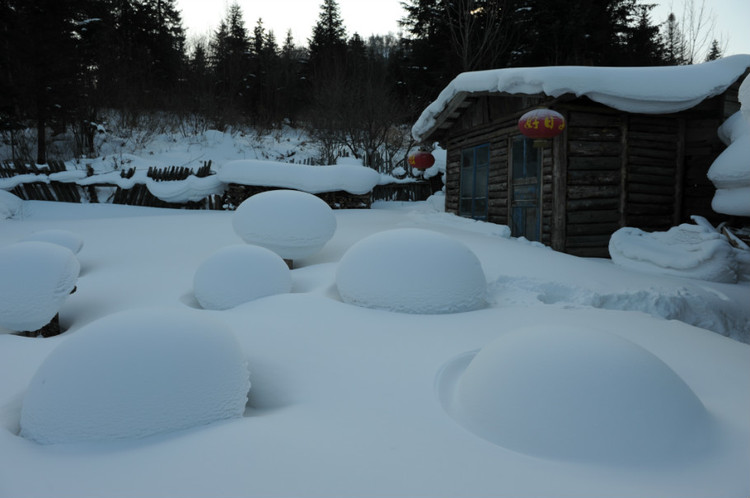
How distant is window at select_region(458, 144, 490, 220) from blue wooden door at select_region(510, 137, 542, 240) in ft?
3.56

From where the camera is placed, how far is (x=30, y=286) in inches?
156

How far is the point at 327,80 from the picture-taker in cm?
2136

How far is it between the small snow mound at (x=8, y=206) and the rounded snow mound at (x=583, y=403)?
12.0 meters

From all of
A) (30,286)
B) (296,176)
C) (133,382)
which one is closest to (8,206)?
(296,176)

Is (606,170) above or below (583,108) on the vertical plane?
below

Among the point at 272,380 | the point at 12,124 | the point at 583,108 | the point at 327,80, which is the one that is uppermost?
the point at 327,80

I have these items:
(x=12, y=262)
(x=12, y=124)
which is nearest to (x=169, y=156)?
(x=12, y=124)

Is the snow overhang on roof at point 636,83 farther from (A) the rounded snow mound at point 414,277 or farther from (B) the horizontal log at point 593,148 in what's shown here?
(A) the rounded snow mound at point 414,277

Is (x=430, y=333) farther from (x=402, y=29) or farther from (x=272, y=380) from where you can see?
(x=402, y=29)

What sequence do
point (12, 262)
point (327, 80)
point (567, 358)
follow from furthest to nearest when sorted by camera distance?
1. point (327, 80)
2. point (12, 262)
3. point (567, 358)

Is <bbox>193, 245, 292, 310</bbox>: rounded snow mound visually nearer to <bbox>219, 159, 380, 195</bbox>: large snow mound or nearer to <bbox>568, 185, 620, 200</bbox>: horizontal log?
<bbox>568, 185, 620, 200</bbox>: horizontal log

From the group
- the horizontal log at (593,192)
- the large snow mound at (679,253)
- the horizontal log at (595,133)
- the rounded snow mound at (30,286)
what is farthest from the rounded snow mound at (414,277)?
the horizontal log at (595,133)

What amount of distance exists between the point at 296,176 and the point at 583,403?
10.5 m

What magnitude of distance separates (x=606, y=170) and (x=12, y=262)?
9388mm
